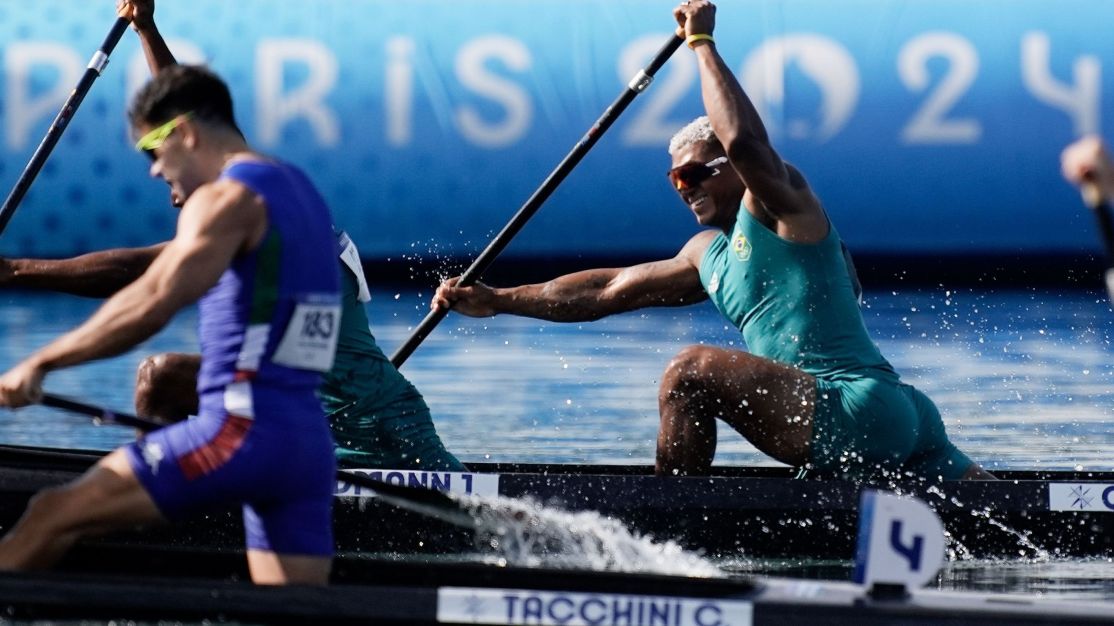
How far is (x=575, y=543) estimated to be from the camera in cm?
617

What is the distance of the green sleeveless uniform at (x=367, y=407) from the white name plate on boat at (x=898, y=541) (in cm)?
260

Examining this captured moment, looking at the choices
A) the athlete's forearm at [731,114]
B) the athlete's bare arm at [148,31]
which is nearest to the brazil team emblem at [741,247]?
the athlete's forearm at [731,114]

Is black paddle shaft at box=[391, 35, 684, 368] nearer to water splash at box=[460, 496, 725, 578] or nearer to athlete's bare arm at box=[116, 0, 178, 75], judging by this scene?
athlete's bare arm at box=[116, 0, 178, 75]

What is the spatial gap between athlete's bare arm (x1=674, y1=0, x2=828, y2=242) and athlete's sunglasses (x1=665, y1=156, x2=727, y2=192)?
0.16 metres

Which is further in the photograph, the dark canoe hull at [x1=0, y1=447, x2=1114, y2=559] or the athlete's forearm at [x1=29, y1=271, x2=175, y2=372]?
A: the dark canoe hull at [x1=0, y1=447, x2=1114, y2=559]

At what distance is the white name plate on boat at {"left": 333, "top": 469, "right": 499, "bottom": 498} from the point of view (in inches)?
255

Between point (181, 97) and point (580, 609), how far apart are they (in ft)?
4.48

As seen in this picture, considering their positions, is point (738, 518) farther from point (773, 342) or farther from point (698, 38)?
point (698, 38)

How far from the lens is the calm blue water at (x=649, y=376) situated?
962 cm

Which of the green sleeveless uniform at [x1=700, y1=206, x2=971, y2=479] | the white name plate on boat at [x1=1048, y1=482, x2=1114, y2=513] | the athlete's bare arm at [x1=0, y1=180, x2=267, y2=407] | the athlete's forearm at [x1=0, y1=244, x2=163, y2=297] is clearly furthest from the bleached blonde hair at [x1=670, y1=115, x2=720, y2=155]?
the athlete's bare arm at [x1=0, y1=180, x2=267, y2=407]

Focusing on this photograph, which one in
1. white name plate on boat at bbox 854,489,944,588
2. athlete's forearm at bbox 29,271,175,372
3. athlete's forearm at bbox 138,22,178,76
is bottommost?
white name plate on boat at bbox 854,489,944,588

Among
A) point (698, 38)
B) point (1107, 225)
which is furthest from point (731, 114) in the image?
point (1107, 225)

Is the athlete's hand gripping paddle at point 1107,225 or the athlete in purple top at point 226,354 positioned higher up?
the athlete's hand gripping paddle at point 1107,225

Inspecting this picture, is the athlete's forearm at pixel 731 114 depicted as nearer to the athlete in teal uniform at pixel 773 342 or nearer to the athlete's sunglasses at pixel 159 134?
the athlete in teal uniform at pixel 773 342
